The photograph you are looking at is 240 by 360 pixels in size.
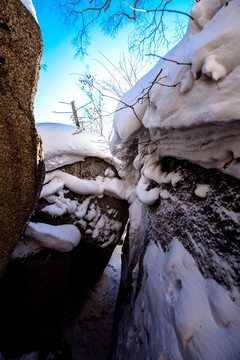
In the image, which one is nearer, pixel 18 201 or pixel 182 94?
pixel 182 94

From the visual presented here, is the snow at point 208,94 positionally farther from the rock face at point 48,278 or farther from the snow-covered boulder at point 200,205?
the rock face at point 48,278

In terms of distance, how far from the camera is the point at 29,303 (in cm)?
242

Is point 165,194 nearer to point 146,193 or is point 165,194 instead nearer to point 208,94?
point 146,193

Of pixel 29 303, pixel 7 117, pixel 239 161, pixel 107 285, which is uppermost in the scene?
pixel 7 117

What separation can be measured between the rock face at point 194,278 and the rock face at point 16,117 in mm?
1295

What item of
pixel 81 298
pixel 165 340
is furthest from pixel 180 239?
pixel 81 298

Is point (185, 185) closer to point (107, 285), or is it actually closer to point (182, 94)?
point (182, 94)

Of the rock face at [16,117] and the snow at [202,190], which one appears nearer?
the rock face at [16,117]

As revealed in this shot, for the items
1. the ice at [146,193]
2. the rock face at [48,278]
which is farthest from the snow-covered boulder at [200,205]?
the rock face at [48,278]

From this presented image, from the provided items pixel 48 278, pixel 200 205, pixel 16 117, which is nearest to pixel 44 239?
pixel 48 278

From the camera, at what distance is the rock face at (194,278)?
0.76 meters

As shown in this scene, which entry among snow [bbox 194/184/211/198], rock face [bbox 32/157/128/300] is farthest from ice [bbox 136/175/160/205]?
rock face [bbox 32/157/128/300]

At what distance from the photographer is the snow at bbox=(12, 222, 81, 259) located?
2.32 meters

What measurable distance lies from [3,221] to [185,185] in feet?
4.90
